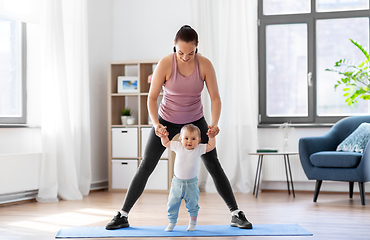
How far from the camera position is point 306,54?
17.1ft

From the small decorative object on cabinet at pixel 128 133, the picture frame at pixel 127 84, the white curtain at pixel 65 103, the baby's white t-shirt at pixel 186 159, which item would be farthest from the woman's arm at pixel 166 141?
the picture frame at pixel 127 84

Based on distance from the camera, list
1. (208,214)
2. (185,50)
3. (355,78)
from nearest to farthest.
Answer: (185,50), (208,214), (355,78)

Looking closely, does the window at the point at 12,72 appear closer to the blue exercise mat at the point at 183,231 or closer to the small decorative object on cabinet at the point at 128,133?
the small decorative object on cabinet at the point at 128,133

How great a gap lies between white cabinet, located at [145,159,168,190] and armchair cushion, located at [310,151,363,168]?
158cm

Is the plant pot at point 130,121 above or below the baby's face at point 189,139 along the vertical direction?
above

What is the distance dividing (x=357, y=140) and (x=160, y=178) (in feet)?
6.56

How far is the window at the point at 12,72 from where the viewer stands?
432 cm

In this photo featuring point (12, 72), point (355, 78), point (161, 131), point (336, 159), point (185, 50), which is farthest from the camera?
point (355, 78)

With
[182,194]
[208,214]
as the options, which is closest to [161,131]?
[182,194]

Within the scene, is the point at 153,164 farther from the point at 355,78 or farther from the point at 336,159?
the point at 355,78

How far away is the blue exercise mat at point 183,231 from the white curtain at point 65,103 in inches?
64.3

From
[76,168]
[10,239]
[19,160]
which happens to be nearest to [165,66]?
[10,239]

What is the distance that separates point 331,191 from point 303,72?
4.34 ft

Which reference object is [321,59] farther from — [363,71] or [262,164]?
[262,164]
